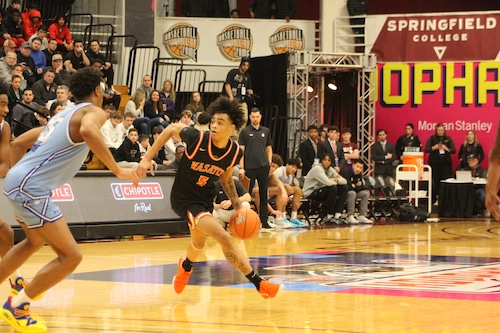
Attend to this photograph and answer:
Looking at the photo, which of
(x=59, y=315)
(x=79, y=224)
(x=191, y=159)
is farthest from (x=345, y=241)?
(x=59, y=315)

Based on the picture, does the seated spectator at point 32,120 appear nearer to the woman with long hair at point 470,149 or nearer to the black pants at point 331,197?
the black pants at point 331,197

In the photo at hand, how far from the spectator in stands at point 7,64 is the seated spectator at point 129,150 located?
9.50 feet

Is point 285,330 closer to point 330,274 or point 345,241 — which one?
point 330,274

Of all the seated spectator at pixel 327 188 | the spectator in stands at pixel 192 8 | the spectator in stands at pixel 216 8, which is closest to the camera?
the seated spectator at pixel 327 188

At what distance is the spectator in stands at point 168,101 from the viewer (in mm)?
20938

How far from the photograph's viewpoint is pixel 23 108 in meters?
17.4

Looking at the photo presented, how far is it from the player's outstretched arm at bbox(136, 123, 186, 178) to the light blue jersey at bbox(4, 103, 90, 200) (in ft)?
2.84

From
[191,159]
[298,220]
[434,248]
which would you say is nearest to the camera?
[191,159]

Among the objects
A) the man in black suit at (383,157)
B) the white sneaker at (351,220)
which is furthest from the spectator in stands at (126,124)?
the man in black suit at (383,157)

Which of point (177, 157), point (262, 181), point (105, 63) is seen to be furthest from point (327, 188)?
point (105, 63)

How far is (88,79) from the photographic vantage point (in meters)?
7.19

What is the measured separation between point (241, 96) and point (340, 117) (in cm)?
478

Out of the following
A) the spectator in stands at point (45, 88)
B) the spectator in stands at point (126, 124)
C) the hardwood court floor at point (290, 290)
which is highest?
the spectator in stands at point (45, 88)

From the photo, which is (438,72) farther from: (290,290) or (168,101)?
(290,290)
